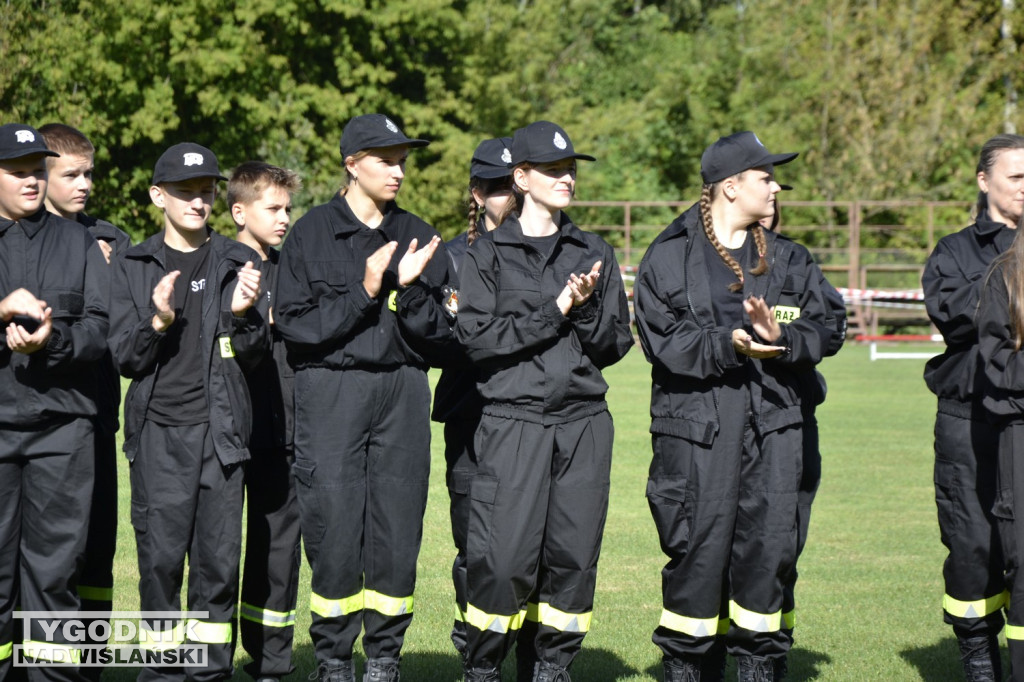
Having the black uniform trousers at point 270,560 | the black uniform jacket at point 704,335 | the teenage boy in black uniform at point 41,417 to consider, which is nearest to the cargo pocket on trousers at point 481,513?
the black uniform jacket at point 704,335

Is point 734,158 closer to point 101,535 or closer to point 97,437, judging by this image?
point 97,437

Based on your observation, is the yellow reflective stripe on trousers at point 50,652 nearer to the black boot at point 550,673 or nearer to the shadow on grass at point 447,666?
the shadow on grass at point 447,666

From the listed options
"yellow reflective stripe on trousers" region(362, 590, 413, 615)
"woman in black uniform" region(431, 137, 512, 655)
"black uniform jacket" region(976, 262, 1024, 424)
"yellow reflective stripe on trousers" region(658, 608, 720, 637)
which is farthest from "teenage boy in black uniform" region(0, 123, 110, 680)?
"black uniform jacket" region(976, 262, 1024, 424)

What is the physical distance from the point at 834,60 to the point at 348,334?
119ft

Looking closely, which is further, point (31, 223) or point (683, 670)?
point (683, 670)

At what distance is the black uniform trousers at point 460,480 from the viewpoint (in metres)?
6.83

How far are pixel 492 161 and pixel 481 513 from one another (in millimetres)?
2282

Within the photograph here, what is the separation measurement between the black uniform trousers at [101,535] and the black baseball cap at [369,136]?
184cm

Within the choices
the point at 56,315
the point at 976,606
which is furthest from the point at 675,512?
the point at 56,315

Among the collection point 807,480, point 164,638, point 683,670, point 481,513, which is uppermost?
point 481,513

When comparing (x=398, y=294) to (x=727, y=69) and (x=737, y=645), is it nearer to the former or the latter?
(x=737, y=645)

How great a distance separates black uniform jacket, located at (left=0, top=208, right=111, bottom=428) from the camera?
18.7ft

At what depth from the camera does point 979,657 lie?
658 centimetres

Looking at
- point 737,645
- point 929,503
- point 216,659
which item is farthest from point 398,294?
point 929,503
